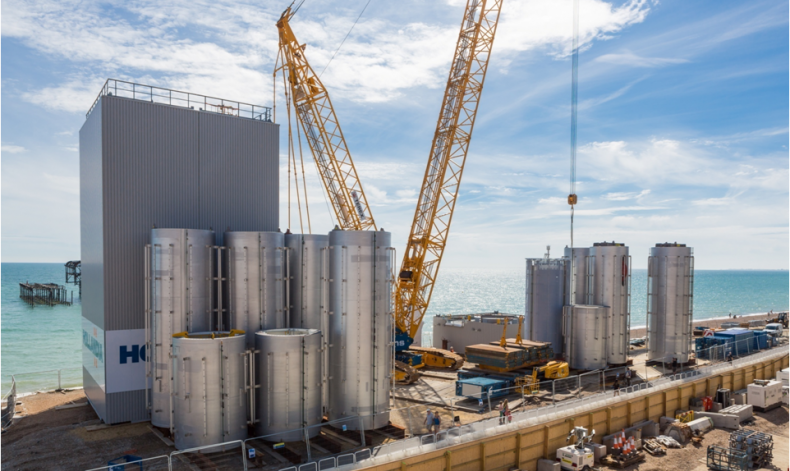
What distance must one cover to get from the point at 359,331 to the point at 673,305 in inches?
1175

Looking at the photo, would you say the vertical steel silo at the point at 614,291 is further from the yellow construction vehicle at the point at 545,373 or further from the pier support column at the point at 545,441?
the pier support column at the point at 545,441

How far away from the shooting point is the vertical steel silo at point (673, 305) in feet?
139

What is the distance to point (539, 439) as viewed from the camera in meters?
26.2

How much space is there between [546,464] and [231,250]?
19.0 m

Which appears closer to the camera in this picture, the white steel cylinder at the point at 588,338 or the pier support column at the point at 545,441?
the pier support column at the point at 545,441

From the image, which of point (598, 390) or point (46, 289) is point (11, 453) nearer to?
point (598, 390)

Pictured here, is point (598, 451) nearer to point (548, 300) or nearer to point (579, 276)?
point (548, 300)

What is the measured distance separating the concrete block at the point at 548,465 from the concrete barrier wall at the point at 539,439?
0.80 feet

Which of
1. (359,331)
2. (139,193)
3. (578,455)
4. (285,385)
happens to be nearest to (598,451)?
(578,455)

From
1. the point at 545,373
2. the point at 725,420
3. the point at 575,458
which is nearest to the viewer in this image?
the point at 575,458

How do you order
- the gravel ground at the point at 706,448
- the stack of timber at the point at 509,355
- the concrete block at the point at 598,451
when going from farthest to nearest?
the stack of timber at the point at 509,355
the concrete block at the point at 598,451
the gravel ground at the point at 706,448

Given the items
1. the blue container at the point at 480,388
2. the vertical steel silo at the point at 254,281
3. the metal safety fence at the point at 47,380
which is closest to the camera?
the vertical steel silo at the point at 254,281

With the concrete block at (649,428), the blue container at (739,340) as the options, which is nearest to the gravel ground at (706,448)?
the concrete block at (649,428)

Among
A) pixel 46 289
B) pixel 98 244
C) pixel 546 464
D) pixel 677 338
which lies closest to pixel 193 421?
pixel 98 244
